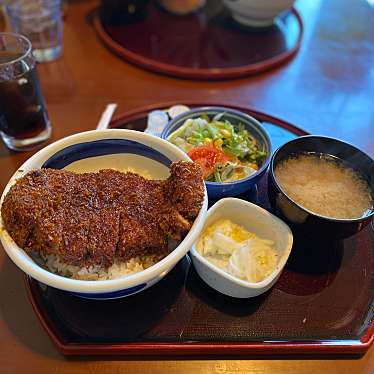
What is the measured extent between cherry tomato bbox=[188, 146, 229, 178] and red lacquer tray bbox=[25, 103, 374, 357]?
411mm

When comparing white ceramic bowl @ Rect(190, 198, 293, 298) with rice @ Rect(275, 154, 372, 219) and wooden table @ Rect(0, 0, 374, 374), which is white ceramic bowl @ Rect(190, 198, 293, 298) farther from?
wooden table @ Rect(0, 0, 374, 374)

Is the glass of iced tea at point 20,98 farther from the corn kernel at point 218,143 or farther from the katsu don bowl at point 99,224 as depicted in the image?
the corn kernel at point 218,143

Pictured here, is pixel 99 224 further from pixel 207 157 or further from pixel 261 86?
pixel 261 86

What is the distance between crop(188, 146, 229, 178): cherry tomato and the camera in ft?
5.37

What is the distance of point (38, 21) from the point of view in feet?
7.86

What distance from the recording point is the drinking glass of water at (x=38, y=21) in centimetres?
238

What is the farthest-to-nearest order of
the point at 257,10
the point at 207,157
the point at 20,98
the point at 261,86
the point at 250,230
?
the point at 257,10, the point at 261,86, the point at 20,98, the point at 207,157, the point at 250,230

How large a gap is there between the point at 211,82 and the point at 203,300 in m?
1.46

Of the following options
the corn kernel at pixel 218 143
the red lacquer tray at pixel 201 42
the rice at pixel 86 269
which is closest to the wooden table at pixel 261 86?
the red lacquer tray at pixel 201 42

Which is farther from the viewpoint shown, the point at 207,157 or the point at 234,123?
the point at 234,123

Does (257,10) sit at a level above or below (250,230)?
above

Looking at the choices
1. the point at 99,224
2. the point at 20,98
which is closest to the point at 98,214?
the point at 99,224

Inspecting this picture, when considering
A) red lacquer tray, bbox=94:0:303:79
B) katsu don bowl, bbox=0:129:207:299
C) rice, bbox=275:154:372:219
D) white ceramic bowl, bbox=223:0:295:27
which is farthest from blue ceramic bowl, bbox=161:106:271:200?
white ceramic bowl, bbox=223:0:295:27

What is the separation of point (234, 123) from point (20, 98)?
99cm
